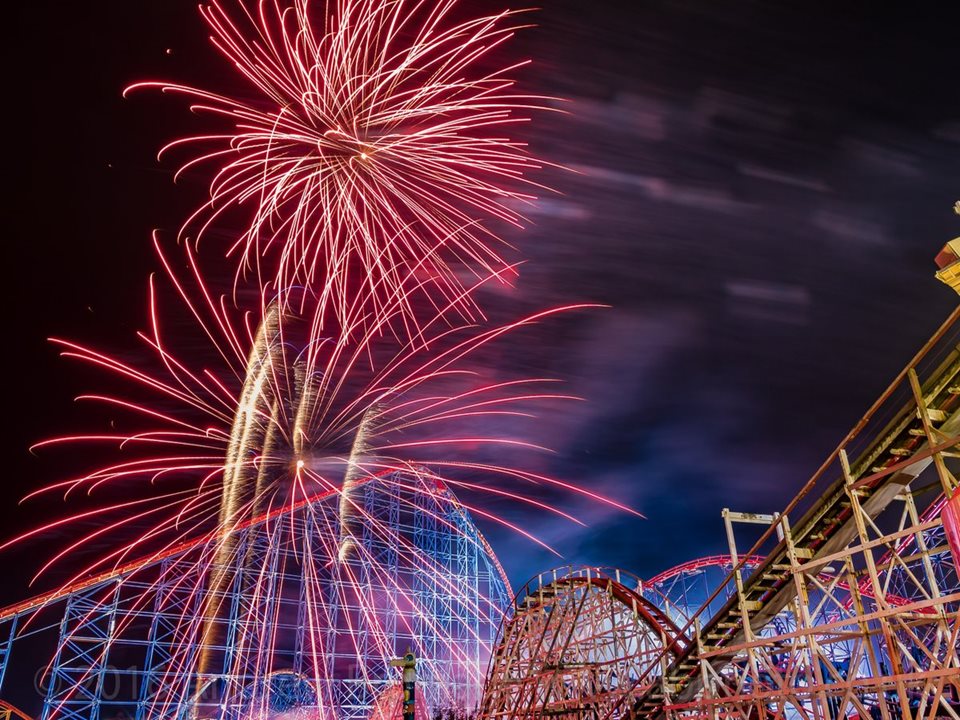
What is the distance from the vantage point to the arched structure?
15.8 meters

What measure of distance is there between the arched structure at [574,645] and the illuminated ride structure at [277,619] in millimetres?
4231

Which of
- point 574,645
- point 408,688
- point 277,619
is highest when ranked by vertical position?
point 277,619

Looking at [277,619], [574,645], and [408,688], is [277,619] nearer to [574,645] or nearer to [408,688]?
[574,645]

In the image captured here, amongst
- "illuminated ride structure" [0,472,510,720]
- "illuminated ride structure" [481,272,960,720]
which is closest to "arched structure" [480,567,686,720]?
"illuminated ride structure" [481,272,960,720]

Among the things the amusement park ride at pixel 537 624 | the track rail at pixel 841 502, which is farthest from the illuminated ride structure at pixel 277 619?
the track rail at pixel 841 502

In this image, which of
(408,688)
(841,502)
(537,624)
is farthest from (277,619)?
(841,502)

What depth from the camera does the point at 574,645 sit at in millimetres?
17641

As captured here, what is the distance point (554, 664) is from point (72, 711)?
1508cm

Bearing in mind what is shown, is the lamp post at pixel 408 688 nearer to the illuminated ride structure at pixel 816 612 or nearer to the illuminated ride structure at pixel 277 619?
the illuminated ride structure at pixel 816 612

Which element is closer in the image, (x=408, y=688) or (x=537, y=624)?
(x=408, y=688)

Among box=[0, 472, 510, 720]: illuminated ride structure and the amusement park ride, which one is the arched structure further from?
box=[0, 472, 510, 720]: illuminated ride structure

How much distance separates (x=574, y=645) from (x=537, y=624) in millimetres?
2036

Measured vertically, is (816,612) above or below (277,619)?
below

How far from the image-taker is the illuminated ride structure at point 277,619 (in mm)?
22906
